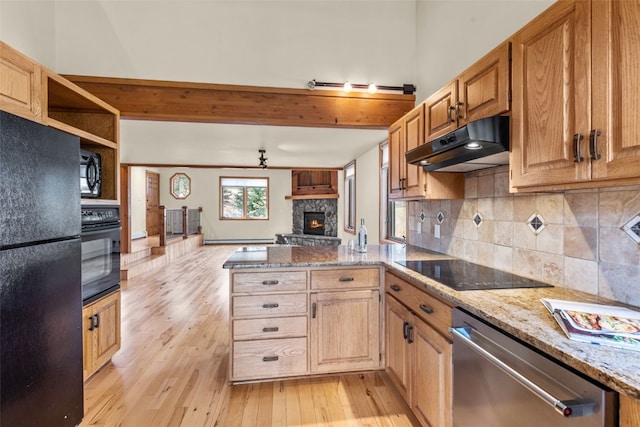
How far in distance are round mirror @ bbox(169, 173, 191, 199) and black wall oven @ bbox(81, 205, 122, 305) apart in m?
8.02

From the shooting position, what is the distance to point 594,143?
102 centimetres

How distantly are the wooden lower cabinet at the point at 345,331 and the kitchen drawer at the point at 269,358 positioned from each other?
101 mm

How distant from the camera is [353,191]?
6.34 metres

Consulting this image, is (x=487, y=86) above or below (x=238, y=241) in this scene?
above

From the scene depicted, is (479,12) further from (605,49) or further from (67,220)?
(67,220)

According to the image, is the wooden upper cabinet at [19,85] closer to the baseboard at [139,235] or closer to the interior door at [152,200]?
the baseboard at [139,235]

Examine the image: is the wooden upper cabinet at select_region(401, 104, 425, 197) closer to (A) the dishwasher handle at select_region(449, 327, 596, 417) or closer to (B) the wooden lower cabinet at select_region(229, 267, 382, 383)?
(B) the wooden lower cabinet at select_region(229, 267, 382, 383)

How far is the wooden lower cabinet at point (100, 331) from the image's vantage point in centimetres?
216

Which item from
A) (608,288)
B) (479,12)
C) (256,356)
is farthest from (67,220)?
(479,12)

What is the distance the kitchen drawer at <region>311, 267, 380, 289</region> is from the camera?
2182mm

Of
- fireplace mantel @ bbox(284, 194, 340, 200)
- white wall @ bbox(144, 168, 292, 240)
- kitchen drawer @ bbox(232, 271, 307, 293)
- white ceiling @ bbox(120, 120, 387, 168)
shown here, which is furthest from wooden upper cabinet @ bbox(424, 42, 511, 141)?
white wall @ bbox(144, 168, 292, 240)

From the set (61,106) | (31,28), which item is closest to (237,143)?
(61,106)

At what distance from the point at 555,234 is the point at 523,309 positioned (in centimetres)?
58

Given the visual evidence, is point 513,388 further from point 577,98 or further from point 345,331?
point 345,331
